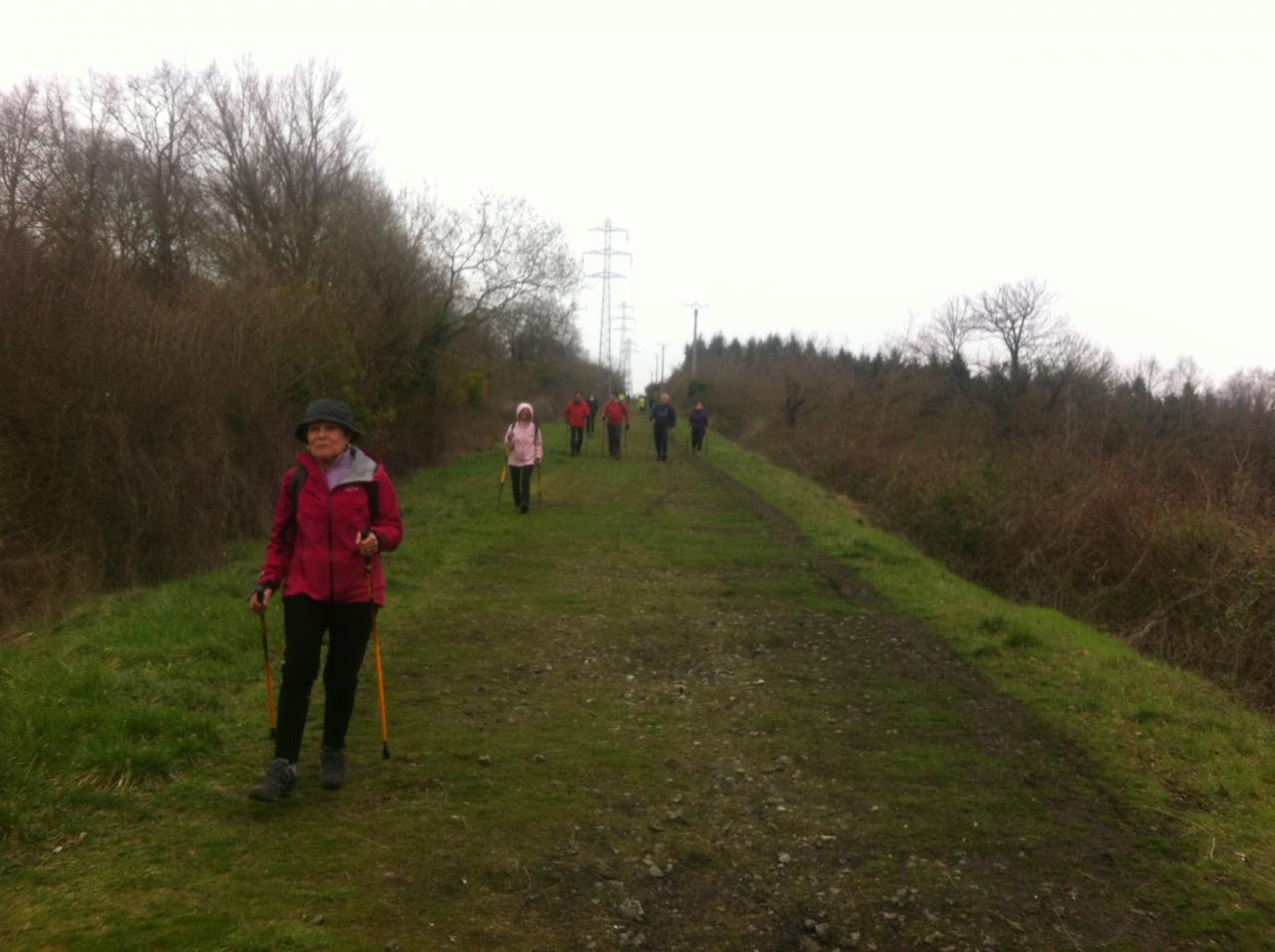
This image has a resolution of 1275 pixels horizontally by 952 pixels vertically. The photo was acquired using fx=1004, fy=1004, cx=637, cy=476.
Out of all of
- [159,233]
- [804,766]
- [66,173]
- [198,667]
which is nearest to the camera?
[804,766]

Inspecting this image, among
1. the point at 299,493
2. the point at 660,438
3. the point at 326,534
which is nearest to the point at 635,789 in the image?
the point at 326,534

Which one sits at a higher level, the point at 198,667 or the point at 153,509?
the point at 153,509

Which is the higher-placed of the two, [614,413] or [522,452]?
[614,413]

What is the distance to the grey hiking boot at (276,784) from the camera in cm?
495

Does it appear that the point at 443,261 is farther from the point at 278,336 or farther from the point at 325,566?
the point at 325,566

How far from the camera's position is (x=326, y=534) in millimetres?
5070

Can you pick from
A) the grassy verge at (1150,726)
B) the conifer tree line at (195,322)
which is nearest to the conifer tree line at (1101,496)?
the grassy verge at (1150,726)

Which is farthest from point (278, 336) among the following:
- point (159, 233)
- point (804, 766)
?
point (804, 766)

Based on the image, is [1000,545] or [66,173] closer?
[1000,545]

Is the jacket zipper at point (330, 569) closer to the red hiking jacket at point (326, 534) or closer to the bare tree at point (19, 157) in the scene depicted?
the red hiking jacket at point (326, 534)

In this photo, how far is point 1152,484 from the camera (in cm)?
1473

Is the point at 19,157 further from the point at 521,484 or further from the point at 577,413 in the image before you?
the point at 577,413

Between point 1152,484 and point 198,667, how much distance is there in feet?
43.2

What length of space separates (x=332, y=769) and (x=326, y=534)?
48.7 inches
